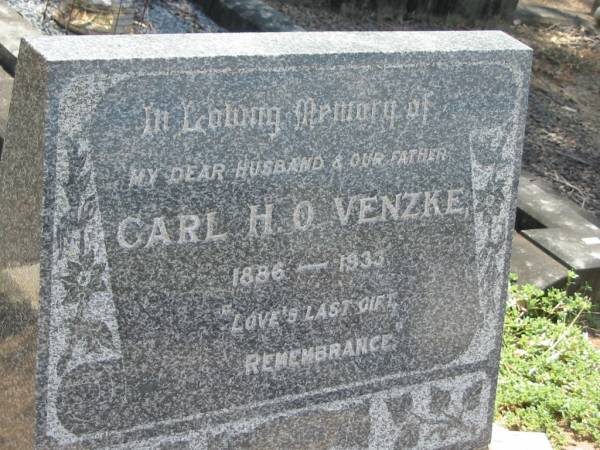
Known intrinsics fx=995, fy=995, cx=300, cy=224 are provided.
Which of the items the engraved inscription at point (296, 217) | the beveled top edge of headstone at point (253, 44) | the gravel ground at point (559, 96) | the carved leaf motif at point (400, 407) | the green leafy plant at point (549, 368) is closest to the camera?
the beveled top edge of headstone at point (253, 44)

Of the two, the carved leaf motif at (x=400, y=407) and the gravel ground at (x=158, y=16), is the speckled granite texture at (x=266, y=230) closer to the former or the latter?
the carved leaf motif at (x=400, y=407)

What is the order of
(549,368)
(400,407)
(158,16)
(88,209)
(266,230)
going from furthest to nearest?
(158,16)
(549,368)
(400,407)
(266,230)
(88,209)

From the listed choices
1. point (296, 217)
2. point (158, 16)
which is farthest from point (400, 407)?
point (158, 16)

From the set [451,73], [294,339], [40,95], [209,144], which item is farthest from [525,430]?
[40,95]

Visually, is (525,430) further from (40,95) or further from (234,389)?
(40,95)

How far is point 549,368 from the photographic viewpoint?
12.3ft

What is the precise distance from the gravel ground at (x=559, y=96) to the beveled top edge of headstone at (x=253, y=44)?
2679mm

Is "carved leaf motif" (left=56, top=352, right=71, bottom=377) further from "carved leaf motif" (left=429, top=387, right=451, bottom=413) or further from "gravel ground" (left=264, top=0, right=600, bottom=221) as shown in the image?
"gravel ground" (left=264, top=0, right=600, bottom=221)

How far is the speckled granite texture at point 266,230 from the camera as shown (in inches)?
91.0

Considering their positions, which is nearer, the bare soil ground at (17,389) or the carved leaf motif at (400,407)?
the bare soil ground at (17,389)

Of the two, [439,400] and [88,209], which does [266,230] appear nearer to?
[88,209]

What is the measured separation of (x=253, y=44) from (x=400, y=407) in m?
1.15

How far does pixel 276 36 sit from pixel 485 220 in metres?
0.83

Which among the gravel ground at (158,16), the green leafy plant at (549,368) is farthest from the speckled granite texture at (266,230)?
the gravel ground at (158,16)
